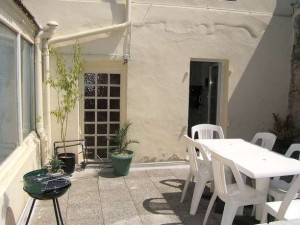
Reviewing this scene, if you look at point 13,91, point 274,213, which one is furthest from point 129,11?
point 274,213

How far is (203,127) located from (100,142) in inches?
105

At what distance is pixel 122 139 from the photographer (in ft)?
22.6

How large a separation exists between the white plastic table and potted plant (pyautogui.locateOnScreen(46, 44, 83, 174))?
119 inches

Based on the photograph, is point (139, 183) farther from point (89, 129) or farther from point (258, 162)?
point (258, 162)

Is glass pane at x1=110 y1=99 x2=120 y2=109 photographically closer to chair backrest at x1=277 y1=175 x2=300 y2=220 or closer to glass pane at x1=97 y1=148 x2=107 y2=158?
glass pane at x1=97 y1=148 x2=107 y2=158

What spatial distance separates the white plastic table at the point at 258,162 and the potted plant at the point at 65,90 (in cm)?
303

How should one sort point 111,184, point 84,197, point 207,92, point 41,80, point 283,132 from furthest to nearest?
point 207,92
point 283,132
point 41,80
point 111,184
point 84,197

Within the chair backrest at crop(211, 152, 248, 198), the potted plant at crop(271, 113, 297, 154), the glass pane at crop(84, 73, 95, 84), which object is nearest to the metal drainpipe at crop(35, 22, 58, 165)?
the glass pane at crop(84, 73, 95, 84)

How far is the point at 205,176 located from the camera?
16.3 ft

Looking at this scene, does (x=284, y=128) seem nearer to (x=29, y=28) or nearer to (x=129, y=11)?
(x=129, y=11)

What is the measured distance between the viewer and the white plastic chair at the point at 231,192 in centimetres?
402

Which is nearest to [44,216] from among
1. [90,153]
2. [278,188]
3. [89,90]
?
[90,153]

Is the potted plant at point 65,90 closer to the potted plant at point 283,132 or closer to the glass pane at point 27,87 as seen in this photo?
the glass pane at point 27,87

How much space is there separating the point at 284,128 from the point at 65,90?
5.69m
